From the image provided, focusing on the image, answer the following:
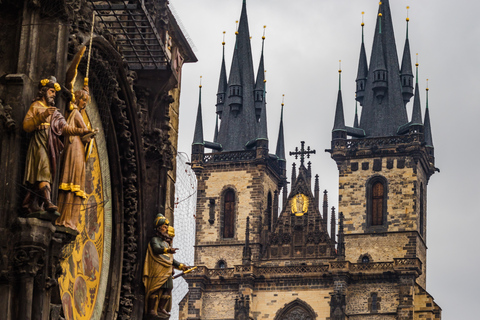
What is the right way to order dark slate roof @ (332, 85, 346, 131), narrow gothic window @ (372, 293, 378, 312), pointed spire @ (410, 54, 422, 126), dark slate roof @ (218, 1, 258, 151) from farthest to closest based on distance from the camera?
dark slate roof @ (218, 1, 258, 151)
dark slate roof @ (332, 85, 346, 131)
pointed spire @ (410, 54, 422, 126)
narrow gothic window @ (372, 293, 378, 312)

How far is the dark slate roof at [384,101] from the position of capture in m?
63.8

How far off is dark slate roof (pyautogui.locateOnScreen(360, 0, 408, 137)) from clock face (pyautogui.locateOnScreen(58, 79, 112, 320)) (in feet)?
185

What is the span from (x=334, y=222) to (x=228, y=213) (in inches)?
257

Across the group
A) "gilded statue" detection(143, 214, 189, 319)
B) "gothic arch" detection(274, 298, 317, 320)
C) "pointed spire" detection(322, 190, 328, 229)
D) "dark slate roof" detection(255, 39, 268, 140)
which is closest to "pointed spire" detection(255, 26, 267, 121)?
"dark slate roof" detection(255, 39, 268, 140)

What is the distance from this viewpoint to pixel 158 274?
8016mm

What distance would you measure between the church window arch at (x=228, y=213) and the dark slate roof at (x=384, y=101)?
8.77 meters

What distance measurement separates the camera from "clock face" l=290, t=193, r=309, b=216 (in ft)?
212

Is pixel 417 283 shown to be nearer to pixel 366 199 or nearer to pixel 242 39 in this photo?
pixel 366 199

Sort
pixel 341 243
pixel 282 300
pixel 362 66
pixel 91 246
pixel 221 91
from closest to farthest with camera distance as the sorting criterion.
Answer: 1. pixel 91 246
2. pixel 341 243
3. pixel 282 300
4. pixel 362 66
5. pixel 221 91

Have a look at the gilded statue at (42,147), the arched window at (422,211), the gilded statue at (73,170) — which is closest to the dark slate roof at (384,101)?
the arched window at (422,211)

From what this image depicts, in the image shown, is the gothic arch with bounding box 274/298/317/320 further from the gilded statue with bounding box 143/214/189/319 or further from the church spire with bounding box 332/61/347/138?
the gilded statue with bounding box 143/214/189/319

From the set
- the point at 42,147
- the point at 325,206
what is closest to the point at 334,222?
the point at 325,206

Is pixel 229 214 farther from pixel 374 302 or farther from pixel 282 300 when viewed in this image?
pixel 374 302

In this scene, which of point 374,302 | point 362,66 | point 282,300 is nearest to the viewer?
point 374,302
